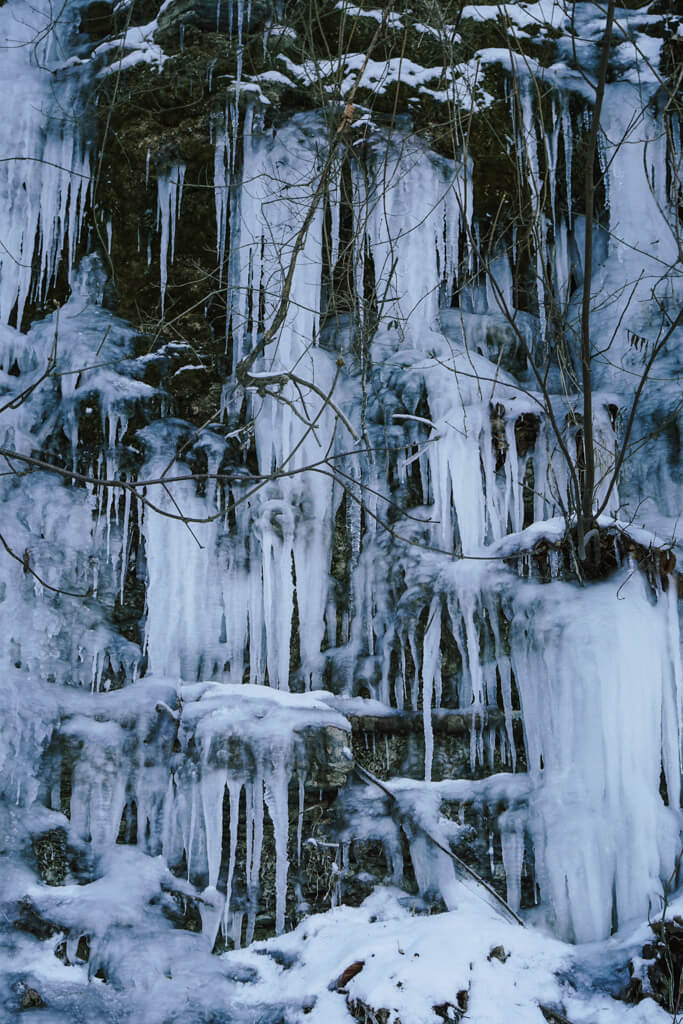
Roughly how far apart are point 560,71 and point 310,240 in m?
1.94

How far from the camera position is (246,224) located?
5.47 m

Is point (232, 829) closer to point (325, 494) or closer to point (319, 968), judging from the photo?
point (319, 968)

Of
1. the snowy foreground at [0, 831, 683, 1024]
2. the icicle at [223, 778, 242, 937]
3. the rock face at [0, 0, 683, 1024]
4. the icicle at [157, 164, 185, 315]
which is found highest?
the icicle at [157, 164, 185, 315]

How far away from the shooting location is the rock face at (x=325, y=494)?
3650 mm

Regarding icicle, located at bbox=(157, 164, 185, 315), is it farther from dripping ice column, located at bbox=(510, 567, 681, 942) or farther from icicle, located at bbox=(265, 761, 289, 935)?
dripping ice column, located at bbox=(510, 567, 681, 942)

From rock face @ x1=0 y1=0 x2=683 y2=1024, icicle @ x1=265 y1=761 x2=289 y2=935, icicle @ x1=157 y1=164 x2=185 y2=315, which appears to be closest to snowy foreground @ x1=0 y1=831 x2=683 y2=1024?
rock face @ x1=0 y1=0 x2=683 y2=1024

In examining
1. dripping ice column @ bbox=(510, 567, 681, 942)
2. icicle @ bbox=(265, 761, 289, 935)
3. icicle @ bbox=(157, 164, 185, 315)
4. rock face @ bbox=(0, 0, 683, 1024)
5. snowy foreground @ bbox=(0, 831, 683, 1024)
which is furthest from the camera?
icicle @ bbox=(157, 164, 185, 315)

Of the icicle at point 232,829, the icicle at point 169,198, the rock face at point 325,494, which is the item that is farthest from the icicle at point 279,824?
the icicle at point 169,198

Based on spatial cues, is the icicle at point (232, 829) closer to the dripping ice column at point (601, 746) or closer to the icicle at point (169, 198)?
the dripping ice column at point (601, 746)

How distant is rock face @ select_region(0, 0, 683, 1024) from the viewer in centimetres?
365

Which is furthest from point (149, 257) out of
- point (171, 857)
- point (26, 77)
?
point (171, 857)

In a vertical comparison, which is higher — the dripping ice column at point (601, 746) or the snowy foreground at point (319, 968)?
the dripping ice column at point (601, 746)

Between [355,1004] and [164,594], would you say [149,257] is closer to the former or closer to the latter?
[164,594]

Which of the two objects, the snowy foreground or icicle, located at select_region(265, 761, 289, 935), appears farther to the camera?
icicle, located at select_region(265, 761, 289, 935)
